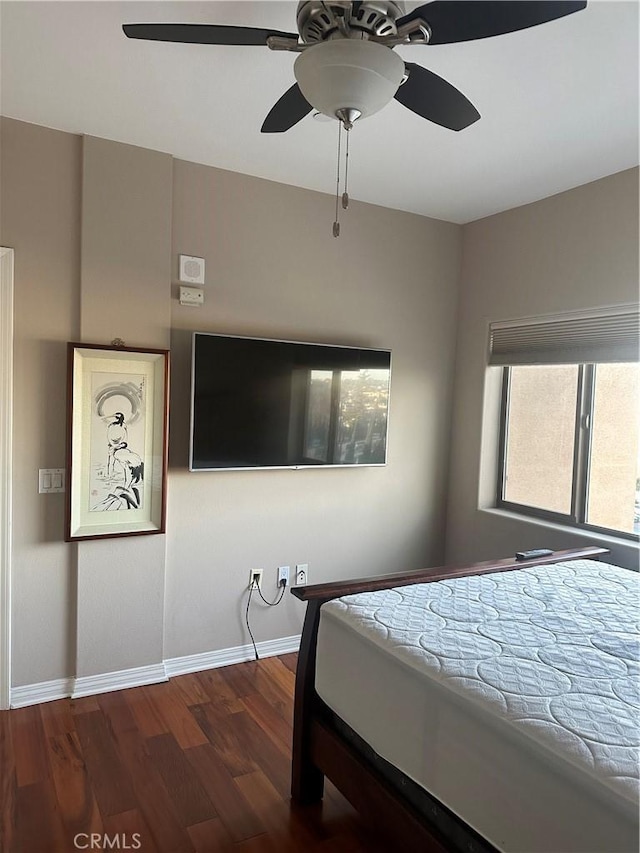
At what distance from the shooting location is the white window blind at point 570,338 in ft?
Result: 9.59

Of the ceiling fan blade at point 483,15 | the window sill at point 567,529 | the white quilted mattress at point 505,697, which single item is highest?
the ceiling fan blade at point 483,15

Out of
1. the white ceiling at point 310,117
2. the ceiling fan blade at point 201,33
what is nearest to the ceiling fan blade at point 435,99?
the white ceiling at point 310,117

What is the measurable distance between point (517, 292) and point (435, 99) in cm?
192

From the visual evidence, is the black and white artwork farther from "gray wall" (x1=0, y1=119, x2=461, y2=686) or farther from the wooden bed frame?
the wooden bed frame

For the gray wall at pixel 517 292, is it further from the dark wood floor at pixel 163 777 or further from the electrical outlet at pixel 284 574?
the dark wood floor at pixel 163 777

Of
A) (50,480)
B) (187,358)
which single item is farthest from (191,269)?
(50,480)

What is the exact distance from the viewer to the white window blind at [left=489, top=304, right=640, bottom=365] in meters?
2.92

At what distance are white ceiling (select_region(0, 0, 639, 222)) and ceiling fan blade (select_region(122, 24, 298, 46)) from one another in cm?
38

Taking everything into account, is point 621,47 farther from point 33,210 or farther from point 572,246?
point 33,210

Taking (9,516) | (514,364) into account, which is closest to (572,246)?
(514,364)

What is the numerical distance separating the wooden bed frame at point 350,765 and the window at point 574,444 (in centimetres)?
95

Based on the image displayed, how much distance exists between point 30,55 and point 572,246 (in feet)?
8.80

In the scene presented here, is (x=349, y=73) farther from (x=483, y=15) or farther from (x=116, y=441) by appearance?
(x=116, y=441)

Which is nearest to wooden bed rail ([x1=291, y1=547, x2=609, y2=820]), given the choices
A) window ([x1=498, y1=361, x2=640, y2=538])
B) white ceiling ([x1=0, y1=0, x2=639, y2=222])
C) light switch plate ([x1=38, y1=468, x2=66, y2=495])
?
light switch plate ([x1=38, y1=468, x2=66, y2=495])
